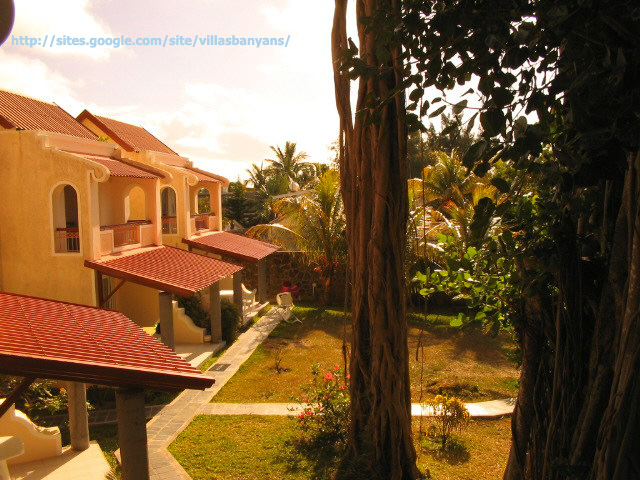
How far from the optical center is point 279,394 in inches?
402

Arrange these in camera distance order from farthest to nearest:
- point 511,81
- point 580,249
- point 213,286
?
point 213,286
point 580,249
point 511,81

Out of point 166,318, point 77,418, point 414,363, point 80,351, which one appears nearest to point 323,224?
point 414,363

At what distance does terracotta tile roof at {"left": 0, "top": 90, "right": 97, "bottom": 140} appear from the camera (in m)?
12.5

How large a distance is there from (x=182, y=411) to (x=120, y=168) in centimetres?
664

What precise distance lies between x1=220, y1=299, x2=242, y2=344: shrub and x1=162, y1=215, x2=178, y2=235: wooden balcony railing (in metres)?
3.52

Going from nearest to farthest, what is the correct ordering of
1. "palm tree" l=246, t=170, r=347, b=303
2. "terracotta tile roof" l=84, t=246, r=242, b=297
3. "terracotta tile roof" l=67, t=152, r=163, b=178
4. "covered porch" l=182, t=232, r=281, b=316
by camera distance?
1. "terracotta tile roof" l=84, t=246, r=242, b=297
2. "terracotta tile roof" l=67, t=152, r=163, b=178
3. "covered porch" l=182, t=232, r=281, b=316
4. "palm tree" l=246, t=170, r=347, b=303

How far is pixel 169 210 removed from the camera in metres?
20.1

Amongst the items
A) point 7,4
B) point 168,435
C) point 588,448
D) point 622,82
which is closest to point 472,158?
point 622,82

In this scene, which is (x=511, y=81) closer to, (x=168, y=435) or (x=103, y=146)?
(x=168, y=435)

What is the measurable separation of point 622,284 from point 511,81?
1070 millimetres

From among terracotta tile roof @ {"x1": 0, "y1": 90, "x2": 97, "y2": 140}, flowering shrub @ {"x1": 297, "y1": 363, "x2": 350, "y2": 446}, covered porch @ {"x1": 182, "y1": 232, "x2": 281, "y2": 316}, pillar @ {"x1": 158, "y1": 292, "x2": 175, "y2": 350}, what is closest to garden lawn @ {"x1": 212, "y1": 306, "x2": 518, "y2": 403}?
flowering shrub @ {"x1": 297, "y1": 363, "x2": 350, "y2": 446}

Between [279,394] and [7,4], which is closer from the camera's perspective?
[7,4]

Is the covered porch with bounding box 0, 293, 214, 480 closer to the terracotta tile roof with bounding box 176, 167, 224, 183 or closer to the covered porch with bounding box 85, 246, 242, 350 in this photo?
the covered porch with bounding box 85, 246, 242, 350

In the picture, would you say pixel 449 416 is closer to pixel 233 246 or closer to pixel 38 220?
pixel 38 220
